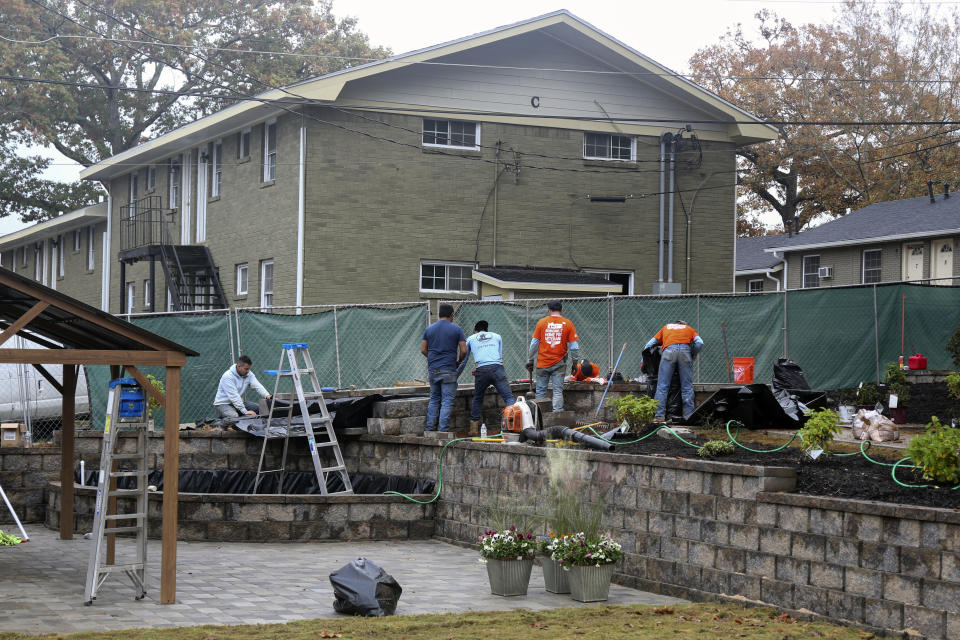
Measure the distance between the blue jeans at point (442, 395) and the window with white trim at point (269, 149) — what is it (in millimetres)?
11281

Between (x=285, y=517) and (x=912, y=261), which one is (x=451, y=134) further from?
(x=912, y=261)

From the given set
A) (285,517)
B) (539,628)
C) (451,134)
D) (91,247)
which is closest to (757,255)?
(451,134)

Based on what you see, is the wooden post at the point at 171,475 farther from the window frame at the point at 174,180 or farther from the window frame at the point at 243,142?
the window frame at the point at 174,180

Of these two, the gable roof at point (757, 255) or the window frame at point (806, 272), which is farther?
the gable roof at point (757, 255)

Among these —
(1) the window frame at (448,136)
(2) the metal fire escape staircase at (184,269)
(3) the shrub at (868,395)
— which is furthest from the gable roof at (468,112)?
(3) the shrub at (868,395)

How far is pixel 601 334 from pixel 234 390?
20.0 feet

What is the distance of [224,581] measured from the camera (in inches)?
462

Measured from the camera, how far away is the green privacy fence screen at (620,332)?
57.5 ft

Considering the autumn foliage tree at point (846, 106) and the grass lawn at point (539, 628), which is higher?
the autumn foliage tree at point (846, 106)

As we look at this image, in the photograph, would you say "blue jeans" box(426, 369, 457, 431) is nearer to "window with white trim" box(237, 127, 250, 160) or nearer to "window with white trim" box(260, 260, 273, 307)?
"window with white trim" box(260, 260, 273, 307)

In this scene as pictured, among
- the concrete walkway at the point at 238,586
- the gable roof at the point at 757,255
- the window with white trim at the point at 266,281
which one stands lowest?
the concrete walkway at the point at 238,586

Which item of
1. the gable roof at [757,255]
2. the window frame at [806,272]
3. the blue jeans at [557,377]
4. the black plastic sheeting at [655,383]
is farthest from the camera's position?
the gable roof at [757,255]

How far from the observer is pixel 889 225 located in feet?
108

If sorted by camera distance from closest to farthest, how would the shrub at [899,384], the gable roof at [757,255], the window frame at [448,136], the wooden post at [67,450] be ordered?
the wooden post at [67,450]
the shrub at [899,384]
the window frame at [448,136]
the gable roof at [757,255]
